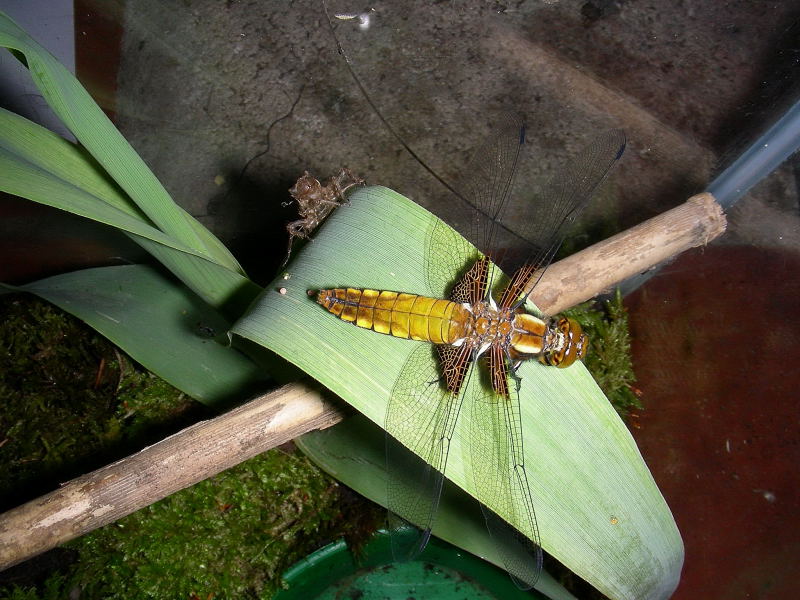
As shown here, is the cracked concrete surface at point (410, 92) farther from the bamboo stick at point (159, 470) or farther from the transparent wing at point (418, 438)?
the bamboo stick at point (159, 470)

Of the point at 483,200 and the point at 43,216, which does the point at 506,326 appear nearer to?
the point at 483,200

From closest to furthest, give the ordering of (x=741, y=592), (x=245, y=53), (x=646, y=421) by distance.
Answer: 1. (x=741, y=592)
2. (x=646, y=421)
3. (x=245, y=53)

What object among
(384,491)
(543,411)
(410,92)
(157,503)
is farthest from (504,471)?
(410,92)

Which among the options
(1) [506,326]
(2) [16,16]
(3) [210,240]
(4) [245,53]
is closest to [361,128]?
(4) [245,53]

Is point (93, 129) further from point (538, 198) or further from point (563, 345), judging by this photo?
point (538, 198)

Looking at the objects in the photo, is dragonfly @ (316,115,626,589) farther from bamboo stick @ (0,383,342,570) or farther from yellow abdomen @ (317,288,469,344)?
bamboo stick @ (0,383,342,570)

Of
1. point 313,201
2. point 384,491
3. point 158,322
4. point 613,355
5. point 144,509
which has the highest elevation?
point 313,201
